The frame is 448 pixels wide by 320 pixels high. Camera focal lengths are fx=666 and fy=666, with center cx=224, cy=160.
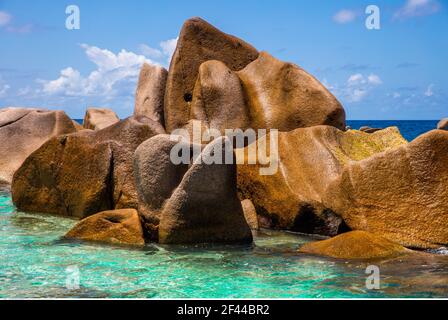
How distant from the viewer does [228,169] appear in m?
10.8

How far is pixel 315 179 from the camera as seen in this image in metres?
12.5

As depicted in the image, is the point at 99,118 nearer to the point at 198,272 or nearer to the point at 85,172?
the point at 85,172

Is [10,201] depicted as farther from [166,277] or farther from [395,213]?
[395,213]

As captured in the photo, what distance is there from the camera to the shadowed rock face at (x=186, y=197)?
10.6m

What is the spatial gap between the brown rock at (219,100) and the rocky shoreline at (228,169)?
3cm

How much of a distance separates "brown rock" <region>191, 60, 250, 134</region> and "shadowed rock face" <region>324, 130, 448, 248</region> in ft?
20.9

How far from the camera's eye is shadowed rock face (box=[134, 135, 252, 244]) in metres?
10.6

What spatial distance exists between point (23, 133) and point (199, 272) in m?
11.4

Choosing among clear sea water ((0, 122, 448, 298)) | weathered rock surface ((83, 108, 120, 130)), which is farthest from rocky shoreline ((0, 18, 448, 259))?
weathered rock surface ((83, 108, 120, 130))

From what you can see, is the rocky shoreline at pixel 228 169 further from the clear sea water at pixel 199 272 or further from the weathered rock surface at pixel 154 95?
the clear sea water at pixel 199 272

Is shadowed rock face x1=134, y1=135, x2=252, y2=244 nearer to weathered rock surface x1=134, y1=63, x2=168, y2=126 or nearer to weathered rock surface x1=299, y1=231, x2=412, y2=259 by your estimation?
weathered rock surface x1=299, y1=231, x2=412, y2=259

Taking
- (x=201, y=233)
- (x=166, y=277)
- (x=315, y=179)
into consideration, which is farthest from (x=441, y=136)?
(x=166, y=277)

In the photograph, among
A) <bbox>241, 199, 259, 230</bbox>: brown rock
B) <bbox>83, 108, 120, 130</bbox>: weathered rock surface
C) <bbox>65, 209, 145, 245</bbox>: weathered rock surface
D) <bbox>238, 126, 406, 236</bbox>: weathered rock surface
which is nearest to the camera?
<bbox>65, 209, 145, 245</bbox>: weathered rock surface
